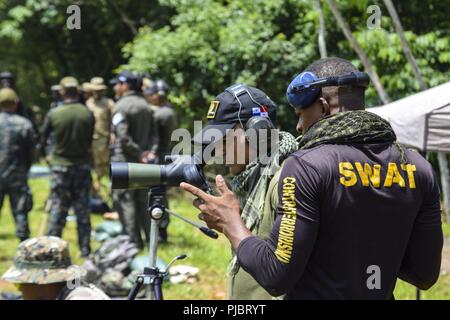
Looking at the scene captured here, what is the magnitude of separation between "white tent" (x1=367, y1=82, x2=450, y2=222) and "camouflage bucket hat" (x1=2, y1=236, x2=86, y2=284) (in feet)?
8.63

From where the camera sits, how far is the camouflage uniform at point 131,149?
706cm

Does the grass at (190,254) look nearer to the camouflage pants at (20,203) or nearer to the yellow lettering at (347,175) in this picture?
the camouflage pants at (20,203)

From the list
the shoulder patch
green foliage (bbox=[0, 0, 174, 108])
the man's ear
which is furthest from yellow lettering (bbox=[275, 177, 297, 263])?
green foliage (bbox=[0, 0, 174, 108])

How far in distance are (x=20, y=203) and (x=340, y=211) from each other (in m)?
5.86

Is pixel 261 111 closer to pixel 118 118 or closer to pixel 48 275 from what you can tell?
pixel 48 275

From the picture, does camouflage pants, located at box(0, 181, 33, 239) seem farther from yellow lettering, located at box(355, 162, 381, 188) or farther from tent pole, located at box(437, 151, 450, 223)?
yellow lettering, located at box(355, 162, 381, 188)

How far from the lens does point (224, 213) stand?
2.04 metres

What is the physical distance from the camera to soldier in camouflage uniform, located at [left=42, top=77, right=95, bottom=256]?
7078 mm

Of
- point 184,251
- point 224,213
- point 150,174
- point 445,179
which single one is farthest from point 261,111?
point 445,179

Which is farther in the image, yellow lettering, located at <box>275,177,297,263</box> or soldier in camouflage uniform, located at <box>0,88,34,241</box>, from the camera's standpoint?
soldier in camouflage uniform, located at <box>0,88,34,241</box>

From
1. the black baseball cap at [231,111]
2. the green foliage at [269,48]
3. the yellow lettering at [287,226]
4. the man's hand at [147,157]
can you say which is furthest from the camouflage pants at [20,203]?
the yellow lettering at [287,226]

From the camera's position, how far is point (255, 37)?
9656 millimetres
